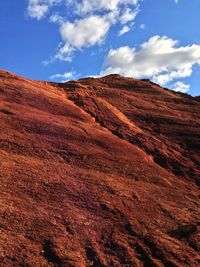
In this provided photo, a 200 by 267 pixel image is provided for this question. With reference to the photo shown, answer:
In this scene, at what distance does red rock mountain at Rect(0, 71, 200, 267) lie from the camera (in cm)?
2034

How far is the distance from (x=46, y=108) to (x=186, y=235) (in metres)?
15.2

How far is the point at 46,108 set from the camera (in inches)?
1352

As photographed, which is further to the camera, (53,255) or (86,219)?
(86,219)

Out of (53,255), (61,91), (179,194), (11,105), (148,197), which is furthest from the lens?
(61,91)

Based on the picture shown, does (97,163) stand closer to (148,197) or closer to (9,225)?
(148,197)

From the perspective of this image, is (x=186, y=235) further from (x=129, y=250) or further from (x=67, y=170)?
(x=67, y=170)

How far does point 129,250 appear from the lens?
2077cm

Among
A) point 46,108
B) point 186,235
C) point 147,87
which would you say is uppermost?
point 147,87

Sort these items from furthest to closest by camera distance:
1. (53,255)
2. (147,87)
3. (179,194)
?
1. (147,87)
2. (179,194)
3. (53,255)

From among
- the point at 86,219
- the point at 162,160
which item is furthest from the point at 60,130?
the point at 86,219

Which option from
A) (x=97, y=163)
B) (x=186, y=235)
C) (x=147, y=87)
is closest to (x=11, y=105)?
(x=97, y=163)

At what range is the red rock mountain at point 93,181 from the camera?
2034 centimetres

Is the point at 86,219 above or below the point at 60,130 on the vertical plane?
below

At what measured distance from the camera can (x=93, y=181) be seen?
25.9m
